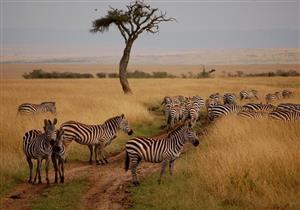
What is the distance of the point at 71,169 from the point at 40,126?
15.2ft

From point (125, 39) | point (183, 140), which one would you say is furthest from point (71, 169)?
point (125, 39)

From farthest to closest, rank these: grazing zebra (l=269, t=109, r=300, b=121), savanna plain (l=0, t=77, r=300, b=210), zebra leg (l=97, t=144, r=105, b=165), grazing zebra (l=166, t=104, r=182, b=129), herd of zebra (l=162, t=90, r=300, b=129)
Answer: grazing zebra (l=166, t=104, r=182, b=129) < herd of zebra (l=162, t=90, r=300, b=129) < grazing zebra (l=269, t=109, r=300, b=121) < zebra leg (l=97, t=144, r=105, b=165) < savanna plain (l=0, t=77, r=300, b=210)

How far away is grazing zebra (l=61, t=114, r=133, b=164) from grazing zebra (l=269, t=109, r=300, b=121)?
551 centimetres

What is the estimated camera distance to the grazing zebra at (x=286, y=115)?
54.7 feet

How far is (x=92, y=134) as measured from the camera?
46.8ft

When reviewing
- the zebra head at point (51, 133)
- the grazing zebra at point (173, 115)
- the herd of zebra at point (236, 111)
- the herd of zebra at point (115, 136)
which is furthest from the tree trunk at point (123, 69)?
the zebra head at point (51, 133)

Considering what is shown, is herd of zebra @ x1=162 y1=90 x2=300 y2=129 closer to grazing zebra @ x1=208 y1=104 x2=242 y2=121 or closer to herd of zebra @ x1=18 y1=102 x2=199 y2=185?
grazing zebra @ x1=208 y1=104 x2=242 y2=121

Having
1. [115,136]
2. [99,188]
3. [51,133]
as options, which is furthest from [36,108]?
[99,188]

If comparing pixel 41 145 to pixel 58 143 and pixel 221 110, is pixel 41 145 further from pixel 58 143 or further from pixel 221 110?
pixel 221 110

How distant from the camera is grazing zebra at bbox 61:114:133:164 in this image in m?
13.9

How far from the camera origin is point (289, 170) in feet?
33.7

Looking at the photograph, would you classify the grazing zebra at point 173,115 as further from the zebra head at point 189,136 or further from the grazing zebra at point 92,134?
the zebra head at point 189,136

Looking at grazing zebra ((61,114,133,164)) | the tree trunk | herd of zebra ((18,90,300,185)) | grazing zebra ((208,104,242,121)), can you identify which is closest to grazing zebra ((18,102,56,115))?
herd of zebra ((18,90,300,185))

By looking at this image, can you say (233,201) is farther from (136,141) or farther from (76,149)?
(76,149)
